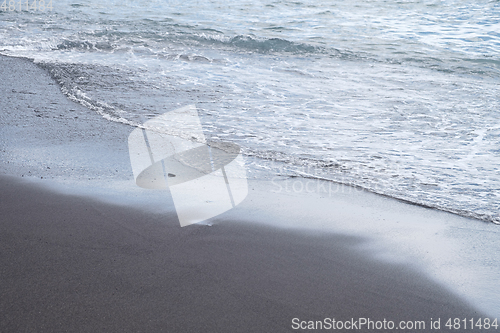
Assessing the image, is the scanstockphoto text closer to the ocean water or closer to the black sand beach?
the black sand beach

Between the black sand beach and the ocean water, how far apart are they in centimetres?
116

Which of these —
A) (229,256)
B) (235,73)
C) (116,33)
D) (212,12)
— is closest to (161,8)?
(212,12)

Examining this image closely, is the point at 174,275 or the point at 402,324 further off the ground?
the point at 174,275

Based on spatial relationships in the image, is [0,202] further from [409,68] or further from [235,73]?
[409,68]

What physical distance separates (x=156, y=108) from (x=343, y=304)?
4009 millimetres

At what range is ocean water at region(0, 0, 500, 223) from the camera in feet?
12.9
